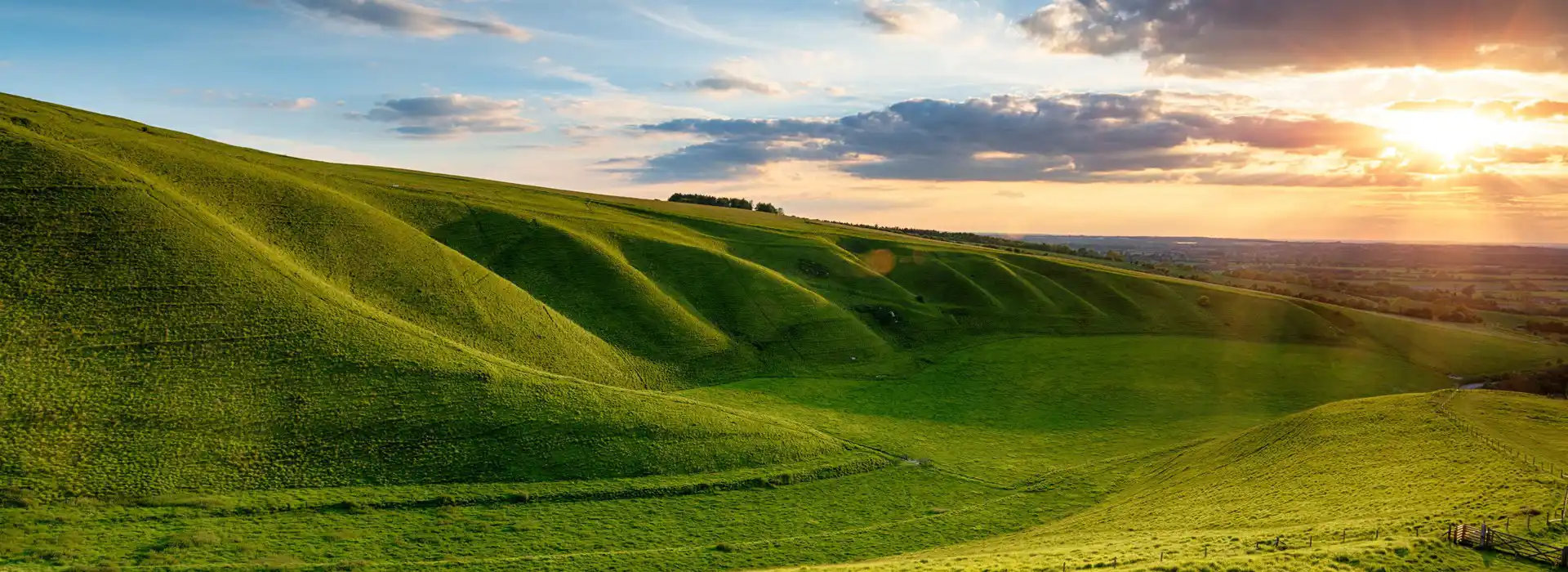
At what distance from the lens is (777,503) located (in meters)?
53.4

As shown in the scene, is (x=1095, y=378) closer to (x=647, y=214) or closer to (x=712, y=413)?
(x=712, y=413)

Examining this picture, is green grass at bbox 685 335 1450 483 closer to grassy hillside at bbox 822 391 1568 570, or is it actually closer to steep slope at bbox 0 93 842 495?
grassy hillside at bbox 822 391 1568 570

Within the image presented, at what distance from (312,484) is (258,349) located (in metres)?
17.4

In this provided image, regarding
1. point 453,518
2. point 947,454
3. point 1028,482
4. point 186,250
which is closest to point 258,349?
point 186,250

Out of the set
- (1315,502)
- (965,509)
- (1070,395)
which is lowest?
(965,509)

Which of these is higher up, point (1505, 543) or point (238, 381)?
point (1505, 543)

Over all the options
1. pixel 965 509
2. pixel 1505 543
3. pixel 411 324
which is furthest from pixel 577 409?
pixel 1505 543

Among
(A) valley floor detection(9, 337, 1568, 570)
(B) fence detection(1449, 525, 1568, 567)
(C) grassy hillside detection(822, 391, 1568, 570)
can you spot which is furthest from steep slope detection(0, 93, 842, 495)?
(B) fence detection(1449, 525, 1568, 567)

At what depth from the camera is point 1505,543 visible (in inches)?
1209

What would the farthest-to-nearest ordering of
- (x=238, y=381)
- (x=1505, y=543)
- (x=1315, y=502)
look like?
(x=238, y=381) < (x=1315, y=502) < (x=1505, y=543)

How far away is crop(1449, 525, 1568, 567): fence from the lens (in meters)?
29.2

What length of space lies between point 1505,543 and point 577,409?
182 ft

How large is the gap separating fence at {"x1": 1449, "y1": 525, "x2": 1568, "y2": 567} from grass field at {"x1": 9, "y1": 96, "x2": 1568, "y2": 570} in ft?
5.03

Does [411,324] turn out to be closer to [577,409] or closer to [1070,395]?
[577,409]
